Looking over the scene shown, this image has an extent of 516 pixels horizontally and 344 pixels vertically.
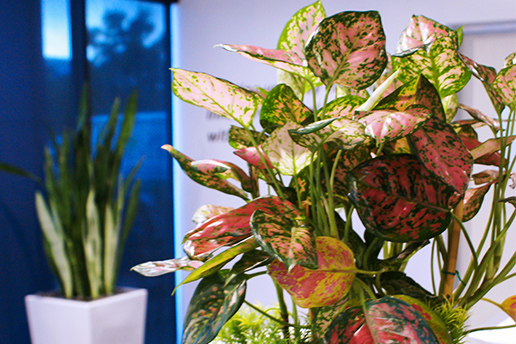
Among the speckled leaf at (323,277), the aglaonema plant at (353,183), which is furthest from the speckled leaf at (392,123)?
the speckled leaf at (323,277)

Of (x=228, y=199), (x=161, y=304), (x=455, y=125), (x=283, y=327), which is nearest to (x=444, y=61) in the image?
(x=455, y=125)

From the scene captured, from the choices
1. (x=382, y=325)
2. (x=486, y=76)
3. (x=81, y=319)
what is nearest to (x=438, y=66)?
(x=486, y=76)

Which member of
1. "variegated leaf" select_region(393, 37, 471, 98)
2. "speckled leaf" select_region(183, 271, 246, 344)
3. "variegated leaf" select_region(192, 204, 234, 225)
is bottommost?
"speckled leaf" select_region(183, 271, 246, 344)

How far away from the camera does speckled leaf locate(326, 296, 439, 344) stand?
1.23 feet

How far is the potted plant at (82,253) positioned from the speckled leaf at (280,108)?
6.87ft

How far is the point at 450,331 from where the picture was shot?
1.61 ft

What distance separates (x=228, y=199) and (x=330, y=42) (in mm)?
3027

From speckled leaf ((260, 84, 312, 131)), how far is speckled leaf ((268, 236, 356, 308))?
12cm

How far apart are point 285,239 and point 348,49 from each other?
162 millimetres

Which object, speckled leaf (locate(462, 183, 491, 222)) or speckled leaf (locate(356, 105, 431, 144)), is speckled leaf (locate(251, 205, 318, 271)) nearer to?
speckled leaf (locate(356, 105, 431, 144))

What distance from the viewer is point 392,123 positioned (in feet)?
1.18

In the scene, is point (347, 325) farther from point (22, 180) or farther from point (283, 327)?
point (22, 180)

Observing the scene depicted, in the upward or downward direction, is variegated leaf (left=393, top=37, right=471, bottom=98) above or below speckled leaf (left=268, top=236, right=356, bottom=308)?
above


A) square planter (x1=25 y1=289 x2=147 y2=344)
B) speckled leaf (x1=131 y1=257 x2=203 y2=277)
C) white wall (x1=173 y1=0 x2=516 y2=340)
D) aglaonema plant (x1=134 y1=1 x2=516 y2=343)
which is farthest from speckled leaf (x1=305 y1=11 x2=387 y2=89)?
white wall (x1=173 y1=0 x2=516 y2=340)
